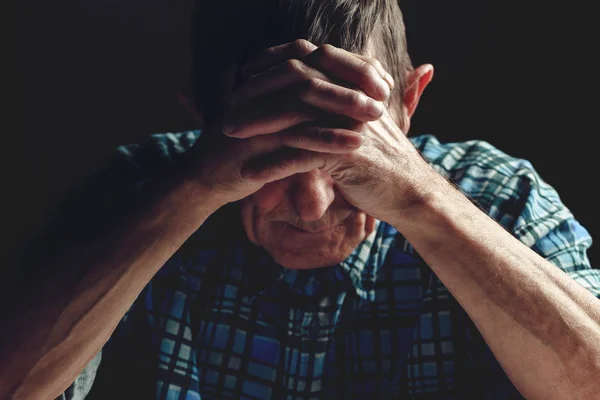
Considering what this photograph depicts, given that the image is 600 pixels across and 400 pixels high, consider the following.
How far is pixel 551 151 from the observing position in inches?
68.1

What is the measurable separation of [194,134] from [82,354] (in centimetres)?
65

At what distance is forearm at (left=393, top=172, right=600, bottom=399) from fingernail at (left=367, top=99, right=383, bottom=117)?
0.56 feet

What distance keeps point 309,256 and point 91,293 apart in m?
0.38

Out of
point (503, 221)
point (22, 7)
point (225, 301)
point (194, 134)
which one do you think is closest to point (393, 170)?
point (503, 221)

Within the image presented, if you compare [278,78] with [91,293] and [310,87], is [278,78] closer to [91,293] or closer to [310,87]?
[310,87]

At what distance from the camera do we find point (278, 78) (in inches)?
36.6

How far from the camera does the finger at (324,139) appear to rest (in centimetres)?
92

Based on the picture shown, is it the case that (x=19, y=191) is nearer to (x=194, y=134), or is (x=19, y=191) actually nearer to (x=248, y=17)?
(x=194, y=134)

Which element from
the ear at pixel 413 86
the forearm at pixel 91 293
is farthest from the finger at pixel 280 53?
the ear at pixel 413 86

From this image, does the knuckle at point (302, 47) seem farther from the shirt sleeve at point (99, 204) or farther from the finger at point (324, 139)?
the shirt sleeve at point (99, 204)

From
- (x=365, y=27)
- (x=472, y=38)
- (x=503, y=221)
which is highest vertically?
(x=365, y=27)

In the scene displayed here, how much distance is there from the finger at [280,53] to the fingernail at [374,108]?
13 centimetres

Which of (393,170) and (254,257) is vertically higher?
(393,170)

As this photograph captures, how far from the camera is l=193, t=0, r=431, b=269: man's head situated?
1050mm
